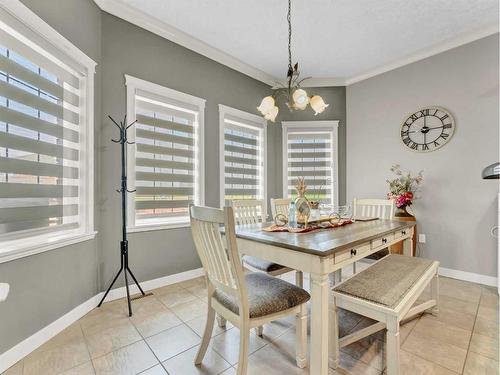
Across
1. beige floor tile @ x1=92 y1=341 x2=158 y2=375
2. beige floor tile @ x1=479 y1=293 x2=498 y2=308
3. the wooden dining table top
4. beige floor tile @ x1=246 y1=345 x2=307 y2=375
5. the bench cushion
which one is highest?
the wooden dining table top

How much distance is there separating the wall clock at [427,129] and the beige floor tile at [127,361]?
3.76 m

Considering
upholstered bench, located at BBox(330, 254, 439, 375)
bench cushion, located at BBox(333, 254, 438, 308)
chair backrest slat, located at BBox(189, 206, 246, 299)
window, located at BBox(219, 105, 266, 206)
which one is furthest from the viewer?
window, located at BBox(219, 105, 266, 206)

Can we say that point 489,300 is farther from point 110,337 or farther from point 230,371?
point 110,337

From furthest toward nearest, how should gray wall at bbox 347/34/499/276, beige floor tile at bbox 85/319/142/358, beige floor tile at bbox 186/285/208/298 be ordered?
gray wall at bbox 347/34/499/276 → beige floor tile at bbox 186/285/208/298 → beige floor tile at bbox 85/319/142/358

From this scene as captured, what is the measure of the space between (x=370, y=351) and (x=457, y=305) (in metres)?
1.32

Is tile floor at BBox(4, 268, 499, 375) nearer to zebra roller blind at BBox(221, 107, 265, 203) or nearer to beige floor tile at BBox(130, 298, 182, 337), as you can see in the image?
beige floor tile at BBox(130, 298, 182, 337)

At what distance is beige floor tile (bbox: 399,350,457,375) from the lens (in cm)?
147

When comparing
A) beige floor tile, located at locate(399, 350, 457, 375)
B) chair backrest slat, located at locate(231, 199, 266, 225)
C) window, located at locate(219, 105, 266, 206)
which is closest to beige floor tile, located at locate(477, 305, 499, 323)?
beige floor tile, located at locate(399, 350, 457, 375)

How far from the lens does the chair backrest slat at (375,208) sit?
2.68m

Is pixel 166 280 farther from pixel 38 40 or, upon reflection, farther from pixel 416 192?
pixel 416 192

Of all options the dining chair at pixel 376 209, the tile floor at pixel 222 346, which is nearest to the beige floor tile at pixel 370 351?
the tile floor at pixel 222 346

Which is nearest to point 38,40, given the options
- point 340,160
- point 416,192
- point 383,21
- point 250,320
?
point 250,320

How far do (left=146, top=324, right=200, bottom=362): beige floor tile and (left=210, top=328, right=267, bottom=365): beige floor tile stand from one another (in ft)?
0.52

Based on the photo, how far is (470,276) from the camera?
2912 mm
